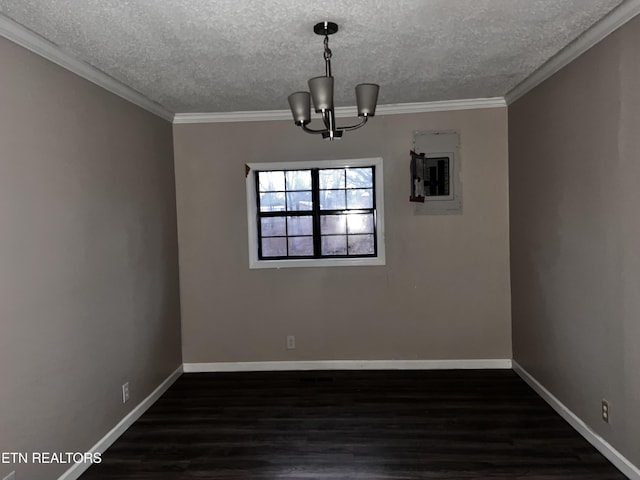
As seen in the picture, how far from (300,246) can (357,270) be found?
62 centimetres

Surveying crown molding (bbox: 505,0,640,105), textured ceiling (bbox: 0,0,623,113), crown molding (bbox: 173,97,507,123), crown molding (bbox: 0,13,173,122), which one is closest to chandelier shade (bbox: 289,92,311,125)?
textured ceiling (bbox: 0,0,623,113)

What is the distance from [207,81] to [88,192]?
3.81ft

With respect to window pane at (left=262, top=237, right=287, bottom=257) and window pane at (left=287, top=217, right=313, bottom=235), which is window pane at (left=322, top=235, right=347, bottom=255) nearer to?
window pane at (left=287, top=217, right=313, bottom=235)

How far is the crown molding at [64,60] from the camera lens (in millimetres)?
2176

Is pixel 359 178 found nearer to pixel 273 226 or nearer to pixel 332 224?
pixel 332 224

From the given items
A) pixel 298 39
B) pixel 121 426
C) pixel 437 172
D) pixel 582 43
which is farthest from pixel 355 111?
pixel 121 426

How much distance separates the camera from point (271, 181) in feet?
14.5

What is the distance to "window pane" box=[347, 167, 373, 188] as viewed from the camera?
4344mm

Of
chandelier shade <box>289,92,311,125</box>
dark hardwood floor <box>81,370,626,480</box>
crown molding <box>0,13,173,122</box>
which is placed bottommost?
dark hardwood floor <box>81,370,626,480</box>

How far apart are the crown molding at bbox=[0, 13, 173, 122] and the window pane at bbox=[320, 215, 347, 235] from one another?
1.85 meters

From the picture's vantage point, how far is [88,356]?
9.11 feet

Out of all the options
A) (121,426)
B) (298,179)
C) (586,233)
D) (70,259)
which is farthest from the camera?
(298,179)

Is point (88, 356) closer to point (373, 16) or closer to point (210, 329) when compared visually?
point (210, 329)

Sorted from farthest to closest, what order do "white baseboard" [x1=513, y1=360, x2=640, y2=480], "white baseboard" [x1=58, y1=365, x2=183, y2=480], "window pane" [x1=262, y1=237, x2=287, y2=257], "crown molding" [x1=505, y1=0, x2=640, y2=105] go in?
"window pane" [x1=262, y1=237, x2=287, y2=257] < "white baseboard" [x1=58, y1=365, x2=183, y2=480] < "white baseboard" [x1=513, y1=360, x2=640, y2=480] < "crown molding" [x1=505, y1=0, x2=640, y2=105]
